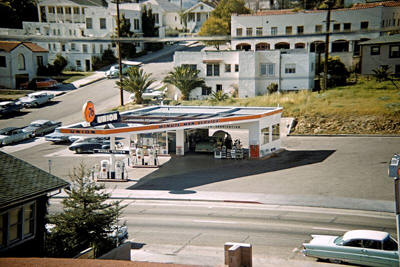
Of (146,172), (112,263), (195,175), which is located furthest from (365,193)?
(112,263)

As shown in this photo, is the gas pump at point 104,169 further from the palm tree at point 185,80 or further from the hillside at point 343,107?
the palm tree at point 185,80

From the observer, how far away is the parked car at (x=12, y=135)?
150 ft

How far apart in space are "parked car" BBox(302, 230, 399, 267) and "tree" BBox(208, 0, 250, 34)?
234ft

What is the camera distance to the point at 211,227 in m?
23.7

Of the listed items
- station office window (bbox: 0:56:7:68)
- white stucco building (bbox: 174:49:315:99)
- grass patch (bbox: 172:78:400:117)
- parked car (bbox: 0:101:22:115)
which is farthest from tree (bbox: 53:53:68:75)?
grass patch (bbox: 172:78:400:117)

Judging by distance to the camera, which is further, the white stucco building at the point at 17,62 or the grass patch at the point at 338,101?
the white stucco building at the point at 17,62

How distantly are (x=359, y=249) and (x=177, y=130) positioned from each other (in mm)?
24114

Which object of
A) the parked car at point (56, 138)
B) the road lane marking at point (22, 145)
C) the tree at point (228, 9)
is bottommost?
the road lane marking at point (22, 145)

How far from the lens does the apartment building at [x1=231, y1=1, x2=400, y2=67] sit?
229ft

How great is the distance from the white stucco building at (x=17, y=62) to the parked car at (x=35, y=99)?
16.8ft

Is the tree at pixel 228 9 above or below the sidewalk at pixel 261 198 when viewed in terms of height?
above

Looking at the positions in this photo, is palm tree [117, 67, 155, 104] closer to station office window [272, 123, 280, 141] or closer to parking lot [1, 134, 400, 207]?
parking lot [1, 134, 400, 207]

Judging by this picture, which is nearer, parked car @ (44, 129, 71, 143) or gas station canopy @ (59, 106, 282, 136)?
gas station canopy @ (59, 106, 282, 136)

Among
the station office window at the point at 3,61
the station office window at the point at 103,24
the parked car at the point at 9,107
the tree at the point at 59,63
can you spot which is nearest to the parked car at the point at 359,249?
the parked car at the point at 9,107
